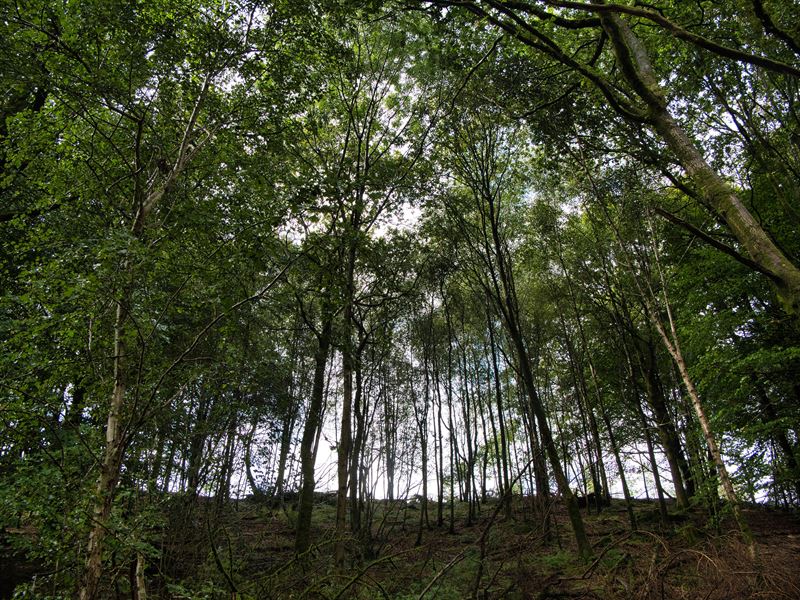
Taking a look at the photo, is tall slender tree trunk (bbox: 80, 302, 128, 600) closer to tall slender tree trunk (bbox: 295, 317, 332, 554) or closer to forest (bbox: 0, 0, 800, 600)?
forest (bbox: 0, 0, 800, 600)

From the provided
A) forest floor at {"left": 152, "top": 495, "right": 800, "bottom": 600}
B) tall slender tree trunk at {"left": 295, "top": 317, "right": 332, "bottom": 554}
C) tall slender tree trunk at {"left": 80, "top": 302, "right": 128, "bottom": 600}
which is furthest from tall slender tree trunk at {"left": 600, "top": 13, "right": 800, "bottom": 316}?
tall slender tree trunk at {"left": 295, "top": 317, "right": 332, "bottom": 554}

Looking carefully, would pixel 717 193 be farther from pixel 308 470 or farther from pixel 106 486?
pixel 308 470

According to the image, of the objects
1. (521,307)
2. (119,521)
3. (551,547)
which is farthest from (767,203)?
(119,521)

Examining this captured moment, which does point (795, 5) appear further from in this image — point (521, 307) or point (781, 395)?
point (521, 307)

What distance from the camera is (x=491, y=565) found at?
31.4ft

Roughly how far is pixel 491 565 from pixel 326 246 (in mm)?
8590

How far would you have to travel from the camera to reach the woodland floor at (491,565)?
392 cm

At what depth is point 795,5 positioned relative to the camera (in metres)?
4.89

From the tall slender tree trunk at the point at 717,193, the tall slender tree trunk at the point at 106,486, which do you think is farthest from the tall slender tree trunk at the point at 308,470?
the tall slender tree trunk at the point at 717,193

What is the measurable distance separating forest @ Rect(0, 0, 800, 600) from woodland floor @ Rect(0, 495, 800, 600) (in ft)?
0.30

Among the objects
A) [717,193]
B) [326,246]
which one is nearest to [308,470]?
[326,246]

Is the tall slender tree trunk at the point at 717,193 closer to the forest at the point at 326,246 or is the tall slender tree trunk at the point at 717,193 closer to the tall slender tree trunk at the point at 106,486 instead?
the forest at the point at 326,246

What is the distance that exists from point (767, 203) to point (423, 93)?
951 cm

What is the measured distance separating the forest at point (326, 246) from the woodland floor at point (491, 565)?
0.30ft
